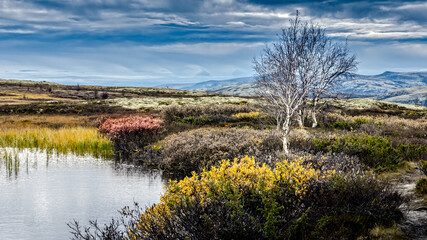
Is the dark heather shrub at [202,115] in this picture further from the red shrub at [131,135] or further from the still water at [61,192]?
the still water at [61,192]

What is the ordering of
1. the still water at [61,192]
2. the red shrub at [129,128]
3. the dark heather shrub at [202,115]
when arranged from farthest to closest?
the dark heather shrub at [202,115] < the red shrub at [129,128] < the still water at [61,192]

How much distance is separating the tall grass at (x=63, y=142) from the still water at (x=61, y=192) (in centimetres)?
179

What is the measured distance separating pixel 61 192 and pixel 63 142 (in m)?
8.69

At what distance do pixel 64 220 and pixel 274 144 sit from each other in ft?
31.1

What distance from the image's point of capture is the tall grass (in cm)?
1834

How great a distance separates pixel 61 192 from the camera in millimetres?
10742

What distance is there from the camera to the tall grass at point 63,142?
18.3 meters

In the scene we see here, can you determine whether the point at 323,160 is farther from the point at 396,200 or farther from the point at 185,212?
the point at 185,212

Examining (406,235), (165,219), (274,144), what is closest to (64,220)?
(165,219)

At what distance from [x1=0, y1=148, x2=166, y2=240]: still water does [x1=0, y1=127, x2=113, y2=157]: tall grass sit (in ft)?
5.86

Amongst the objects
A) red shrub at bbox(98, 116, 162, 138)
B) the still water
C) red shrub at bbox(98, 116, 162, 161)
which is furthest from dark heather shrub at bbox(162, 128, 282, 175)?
red shrub at bbox(98, 116, 162, 138)

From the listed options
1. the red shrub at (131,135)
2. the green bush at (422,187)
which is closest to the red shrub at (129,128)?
the red shrub at (131,135)

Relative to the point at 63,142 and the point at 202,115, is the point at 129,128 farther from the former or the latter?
the point at 202,115

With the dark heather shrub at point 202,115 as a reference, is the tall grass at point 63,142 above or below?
below
